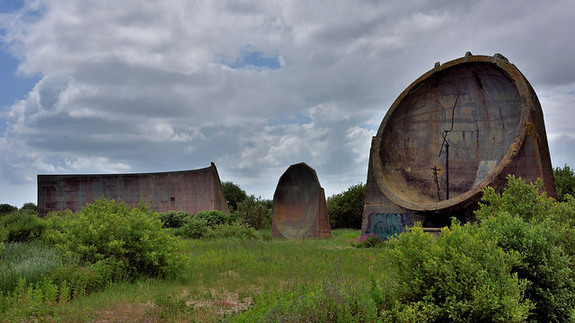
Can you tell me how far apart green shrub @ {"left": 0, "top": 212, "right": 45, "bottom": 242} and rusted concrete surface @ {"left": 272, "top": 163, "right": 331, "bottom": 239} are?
1213 cm

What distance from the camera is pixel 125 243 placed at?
380 inches

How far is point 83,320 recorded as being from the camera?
6.38 metres

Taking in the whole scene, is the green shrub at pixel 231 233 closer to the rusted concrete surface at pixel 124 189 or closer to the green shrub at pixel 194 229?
the green shrub at pixel 194 229

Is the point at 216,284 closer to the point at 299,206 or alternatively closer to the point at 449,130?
the point at 449,130

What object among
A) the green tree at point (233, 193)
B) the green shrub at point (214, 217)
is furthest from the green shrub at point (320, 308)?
the green tree at point (233, 193)

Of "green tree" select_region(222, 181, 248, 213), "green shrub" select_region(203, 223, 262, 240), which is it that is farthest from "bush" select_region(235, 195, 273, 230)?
"green tree" select_region(222, 181, 248, 213)

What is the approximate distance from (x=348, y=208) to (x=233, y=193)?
16.2 metres

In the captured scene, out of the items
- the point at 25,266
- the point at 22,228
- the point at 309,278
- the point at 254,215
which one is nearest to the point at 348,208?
the point at 254,215

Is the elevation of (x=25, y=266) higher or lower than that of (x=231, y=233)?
lower

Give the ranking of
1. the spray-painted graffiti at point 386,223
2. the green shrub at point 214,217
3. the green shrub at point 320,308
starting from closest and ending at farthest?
1. the green shrub at point 320,308
2. the spray-painted graffiti at point 386,223
3. the green shrub at point 214,217

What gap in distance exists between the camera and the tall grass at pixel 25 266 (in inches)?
317

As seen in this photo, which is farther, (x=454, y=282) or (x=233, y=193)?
(x=233, y=193)

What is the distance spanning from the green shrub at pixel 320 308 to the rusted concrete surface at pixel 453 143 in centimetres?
1063

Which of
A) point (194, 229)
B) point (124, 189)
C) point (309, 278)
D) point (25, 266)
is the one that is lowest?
point (309, 278)
